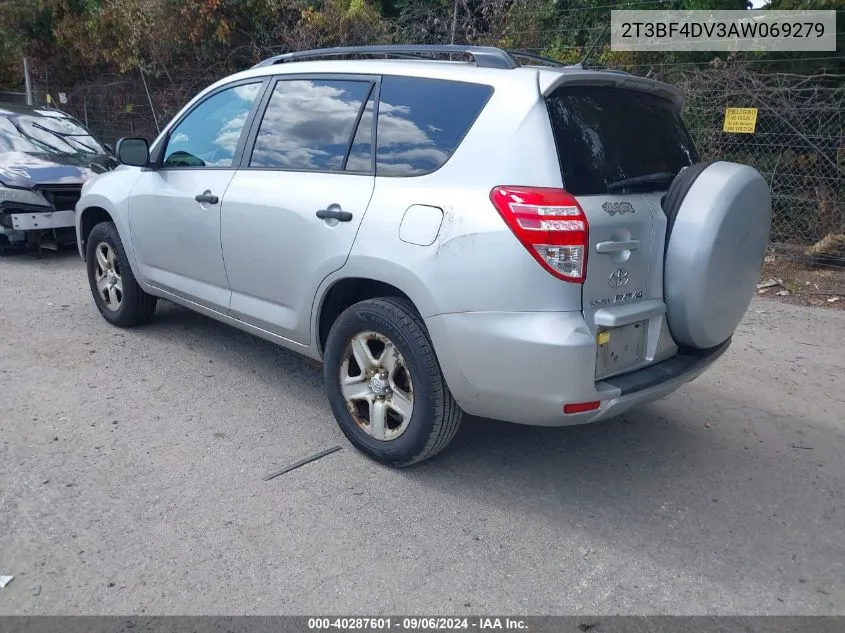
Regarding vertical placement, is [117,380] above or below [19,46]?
below

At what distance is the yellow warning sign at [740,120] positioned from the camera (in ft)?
26.2

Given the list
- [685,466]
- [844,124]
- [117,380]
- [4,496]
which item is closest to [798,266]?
[844,124]

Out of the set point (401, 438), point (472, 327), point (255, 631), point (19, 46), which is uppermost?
point (19, 46)

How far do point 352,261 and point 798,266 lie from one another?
6.58 metres

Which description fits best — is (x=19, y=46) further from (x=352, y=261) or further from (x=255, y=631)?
(x=255, y=631)

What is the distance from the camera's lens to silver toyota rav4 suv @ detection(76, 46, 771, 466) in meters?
3.03

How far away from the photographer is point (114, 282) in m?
5.70

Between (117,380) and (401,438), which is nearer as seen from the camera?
(401,438)

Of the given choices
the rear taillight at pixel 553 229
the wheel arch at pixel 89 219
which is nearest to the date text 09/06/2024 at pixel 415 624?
the rear taillight at pixel 553 229

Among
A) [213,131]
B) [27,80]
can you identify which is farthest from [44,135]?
[27,80]

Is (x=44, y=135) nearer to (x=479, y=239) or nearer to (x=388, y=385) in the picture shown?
(x=388, y=385)

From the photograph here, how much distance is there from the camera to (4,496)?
336 cm

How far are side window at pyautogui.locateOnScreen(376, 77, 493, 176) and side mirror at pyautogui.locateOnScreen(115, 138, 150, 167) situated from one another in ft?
6.72

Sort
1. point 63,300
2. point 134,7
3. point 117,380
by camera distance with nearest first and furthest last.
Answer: point 117,380, point 63,300, point 134,7
